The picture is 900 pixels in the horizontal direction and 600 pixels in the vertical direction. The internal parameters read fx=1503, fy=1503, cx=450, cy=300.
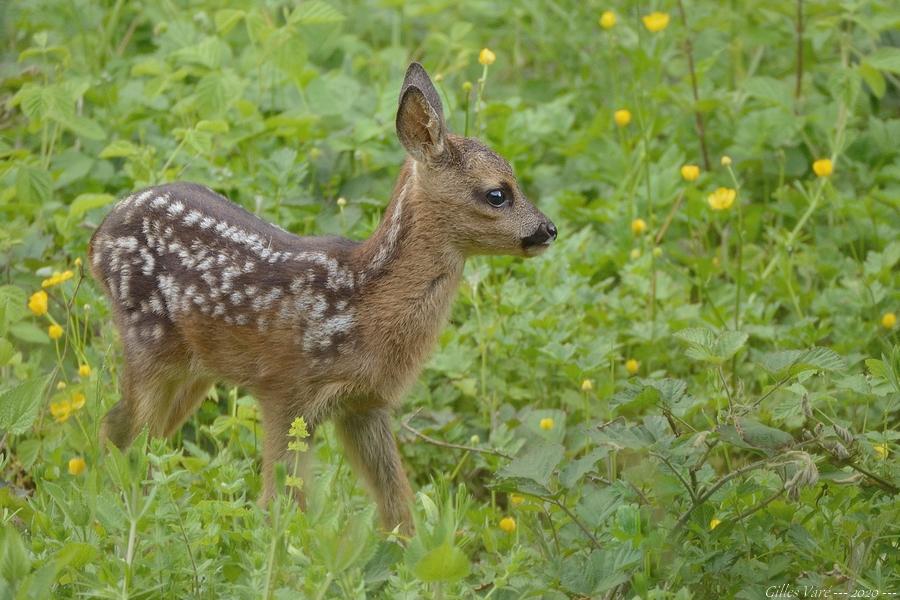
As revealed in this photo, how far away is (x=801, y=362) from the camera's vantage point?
175 inches

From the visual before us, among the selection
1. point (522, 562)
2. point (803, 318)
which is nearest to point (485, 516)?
point (522, 562)

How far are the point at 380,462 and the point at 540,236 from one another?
103 cm

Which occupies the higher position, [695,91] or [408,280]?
[408,280]

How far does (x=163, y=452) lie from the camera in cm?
492

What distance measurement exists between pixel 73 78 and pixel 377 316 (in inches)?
122

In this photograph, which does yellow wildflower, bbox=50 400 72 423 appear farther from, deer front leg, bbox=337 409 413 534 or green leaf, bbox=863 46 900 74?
green leaf, bbox=863 46 900 74

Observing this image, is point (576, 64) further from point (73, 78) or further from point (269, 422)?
point (269, 422)

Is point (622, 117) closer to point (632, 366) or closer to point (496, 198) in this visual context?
point (632, 366)

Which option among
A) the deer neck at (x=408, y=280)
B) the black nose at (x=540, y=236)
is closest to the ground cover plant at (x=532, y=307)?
the deer neck at (x=408, y=280)

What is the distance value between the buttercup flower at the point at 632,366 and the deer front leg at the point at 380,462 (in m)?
1.26

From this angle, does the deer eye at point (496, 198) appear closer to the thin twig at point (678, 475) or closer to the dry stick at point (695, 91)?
the thin twig at point (678, 475)

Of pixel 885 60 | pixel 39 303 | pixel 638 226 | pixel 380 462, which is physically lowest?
pixel 638 226

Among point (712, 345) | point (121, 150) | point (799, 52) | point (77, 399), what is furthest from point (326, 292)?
Answer: point (799, 52)

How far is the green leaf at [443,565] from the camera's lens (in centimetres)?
383
